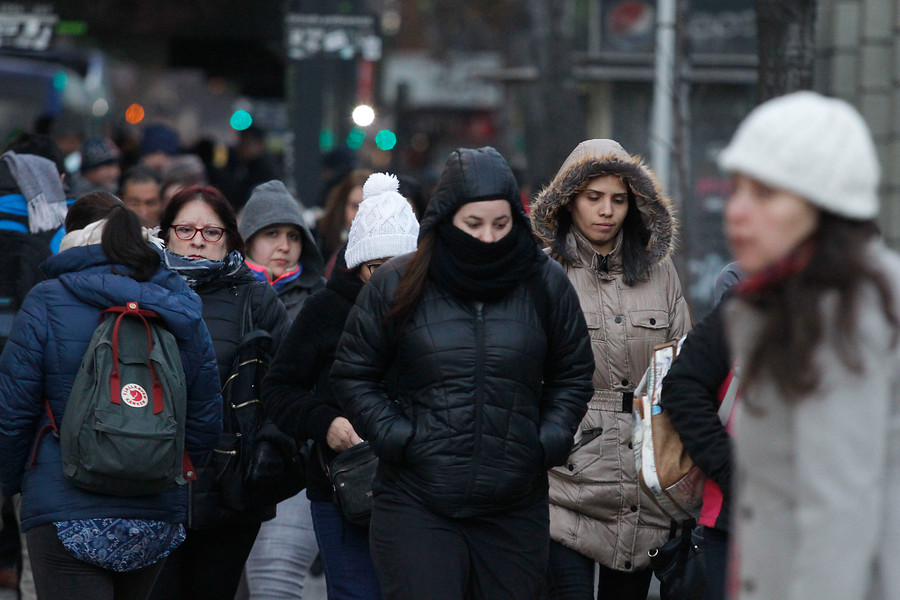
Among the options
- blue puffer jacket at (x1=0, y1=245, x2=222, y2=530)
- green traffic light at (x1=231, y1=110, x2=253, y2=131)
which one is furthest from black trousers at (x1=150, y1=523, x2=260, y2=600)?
green traffic light at (x1=231, y1=110, x2=253, y2=131)

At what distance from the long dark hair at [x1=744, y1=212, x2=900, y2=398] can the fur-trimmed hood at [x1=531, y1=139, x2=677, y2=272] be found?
291cm

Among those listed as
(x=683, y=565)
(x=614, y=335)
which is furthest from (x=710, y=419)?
(x=614, y=335)

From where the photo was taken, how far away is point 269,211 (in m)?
6.90

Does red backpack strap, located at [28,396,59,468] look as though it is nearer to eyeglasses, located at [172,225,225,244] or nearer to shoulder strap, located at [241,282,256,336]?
shoulder strap, located at [241,282,256,336]

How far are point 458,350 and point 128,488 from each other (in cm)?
127

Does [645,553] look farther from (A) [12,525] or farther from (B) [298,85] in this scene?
(B) [298,85]

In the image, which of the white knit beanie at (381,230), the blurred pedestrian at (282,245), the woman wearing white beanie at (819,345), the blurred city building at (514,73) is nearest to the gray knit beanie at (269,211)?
the blurred pedestrian at (282,245)

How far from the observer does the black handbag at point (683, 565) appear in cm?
480

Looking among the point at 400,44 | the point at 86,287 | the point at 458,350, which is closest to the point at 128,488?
the point at 86,287

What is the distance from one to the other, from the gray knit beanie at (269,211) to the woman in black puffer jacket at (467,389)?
224cm

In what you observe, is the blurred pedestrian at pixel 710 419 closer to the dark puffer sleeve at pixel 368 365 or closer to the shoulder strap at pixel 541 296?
the shoulder strap at pixel 541 296

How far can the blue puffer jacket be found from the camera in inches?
188

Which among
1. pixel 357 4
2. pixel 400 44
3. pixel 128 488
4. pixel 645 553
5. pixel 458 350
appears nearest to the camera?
pixel 458 350

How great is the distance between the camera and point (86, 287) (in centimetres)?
484
